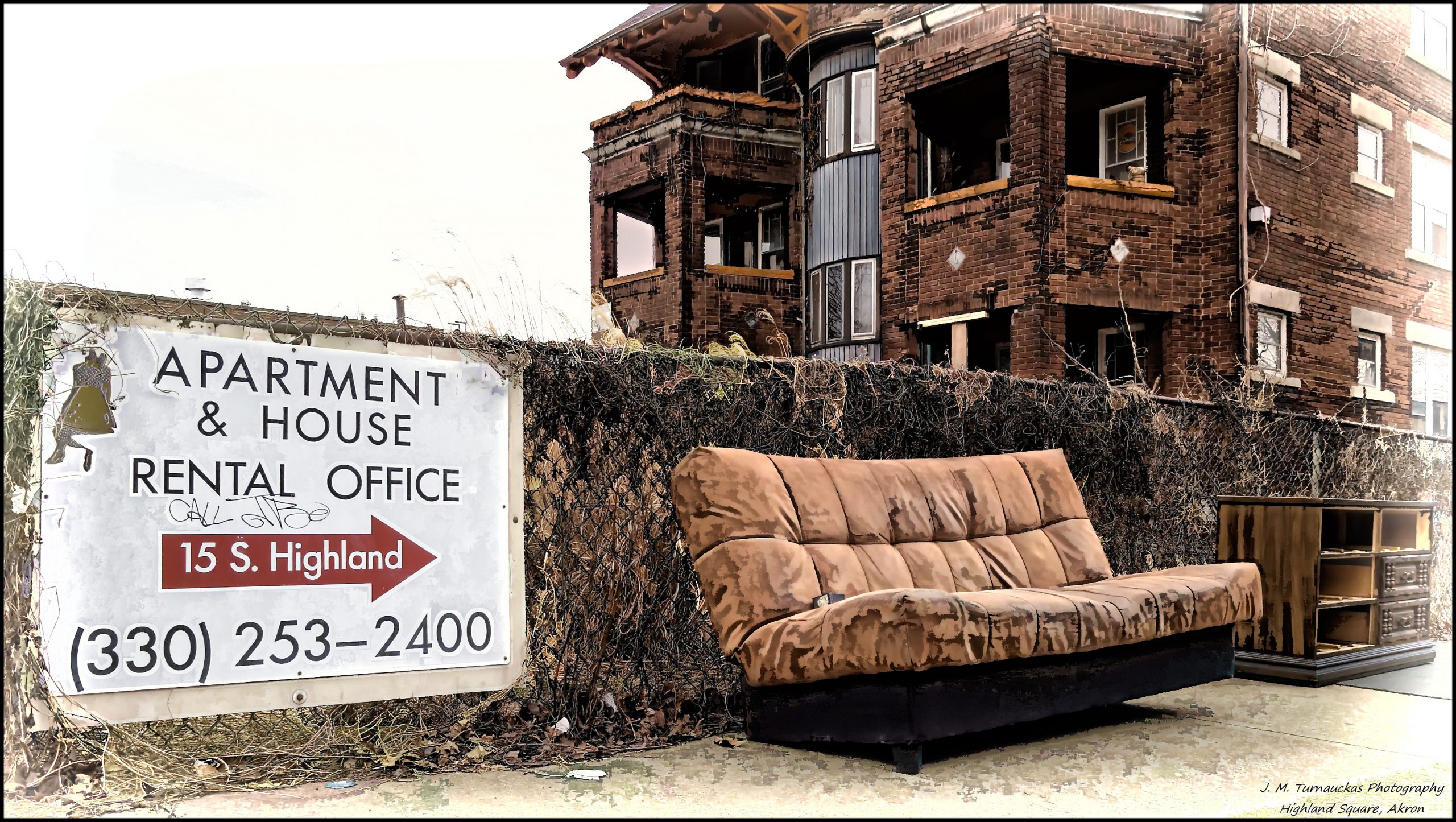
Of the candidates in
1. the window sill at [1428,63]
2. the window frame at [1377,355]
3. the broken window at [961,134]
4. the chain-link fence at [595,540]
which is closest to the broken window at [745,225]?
the broken window at [961,134]

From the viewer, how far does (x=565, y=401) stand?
4.57m

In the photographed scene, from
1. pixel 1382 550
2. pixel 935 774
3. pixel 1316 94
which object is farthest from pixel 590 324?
pixel 1316 94

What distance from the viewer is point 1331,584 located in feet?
24.2

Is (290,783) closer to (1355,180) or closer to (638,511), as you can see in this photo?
(638,511)

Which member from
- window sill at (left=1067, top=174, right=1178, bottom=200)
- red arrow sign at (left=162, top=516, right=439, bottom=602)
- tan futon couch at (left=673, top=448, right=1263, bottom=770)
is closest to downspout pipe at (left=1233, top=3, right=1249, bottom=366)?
Result: window sill at (left=1067, top=174, right=1178, bottom=200)

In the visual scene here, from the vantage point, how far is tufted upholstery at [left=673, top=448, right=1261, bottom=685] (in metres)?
3.94

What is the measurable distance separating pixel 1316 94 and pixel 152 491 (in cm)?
1522

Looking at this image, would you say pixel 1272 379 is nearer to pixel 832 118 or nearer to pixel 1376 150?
pixel 1376 150

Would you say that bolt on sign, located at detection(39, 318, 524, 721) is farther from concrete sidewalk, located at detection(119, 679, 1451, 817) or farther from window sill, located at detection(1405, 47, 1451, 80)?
window sill, located at detection(1405, 47, 1451, 80)

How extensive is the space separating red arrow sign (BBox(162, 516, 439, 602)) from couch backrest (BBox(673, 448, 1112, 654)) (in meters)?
1.16

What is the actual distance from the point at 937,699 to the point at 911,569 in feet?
3.44

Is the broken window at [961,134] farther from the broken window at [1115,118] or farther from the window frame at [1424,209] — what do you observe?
the window frame at [1424,209]

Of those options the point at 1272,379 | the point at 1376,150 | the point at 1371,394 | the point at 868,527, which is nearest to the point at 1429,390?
the point at 1371,394

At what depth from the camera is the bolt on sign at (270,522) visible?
350 centimetres
